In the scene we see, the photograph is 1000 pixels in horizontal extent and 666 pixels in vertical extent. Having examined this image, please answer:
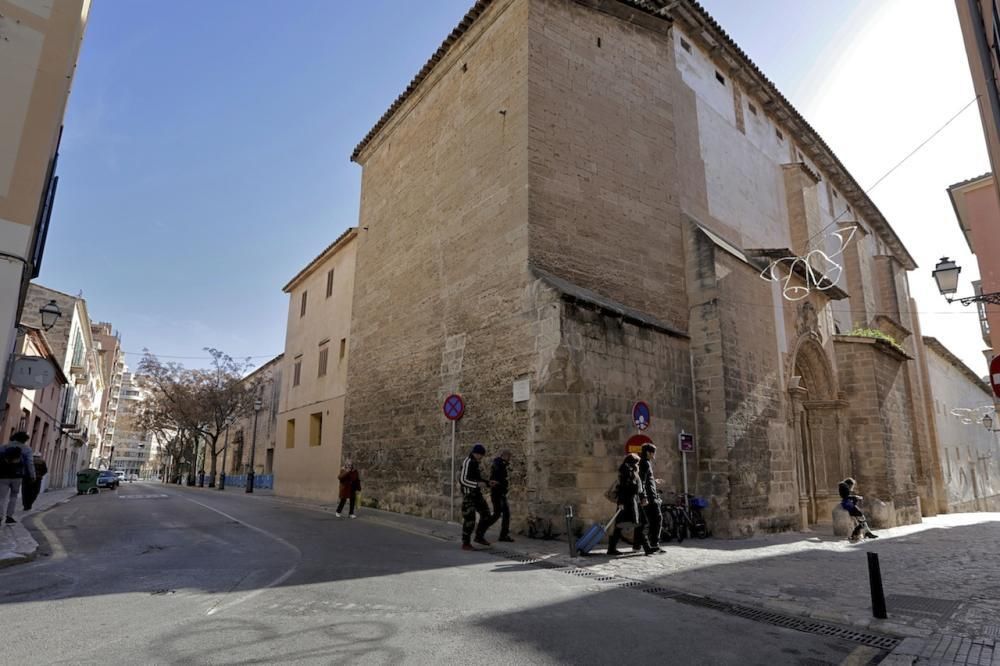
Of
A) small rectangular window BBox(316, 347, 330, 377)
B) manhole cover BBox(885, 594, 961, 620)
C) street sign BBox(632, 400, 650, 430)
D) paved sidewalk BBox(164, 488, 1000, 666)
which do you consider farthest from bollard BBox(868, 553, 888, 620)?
small rectangular window BBox(316, 347, 330, 377)

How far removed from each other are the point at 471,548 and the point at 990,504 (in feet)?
116

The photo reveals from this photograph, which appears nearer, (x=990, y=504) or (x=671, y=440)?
(x=671, y=440)

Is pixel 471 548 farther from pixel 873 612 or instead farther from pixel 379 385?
pixel 379 385

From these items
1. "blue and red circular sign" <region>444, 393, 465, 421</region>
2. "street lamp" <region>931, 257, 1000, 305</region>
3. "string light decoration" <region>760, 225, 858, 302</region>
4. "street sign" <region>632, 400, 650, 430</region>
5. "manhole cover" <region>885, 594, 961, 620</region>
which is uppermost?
"string light decoration" <region>760, 225, 858, 302</region>

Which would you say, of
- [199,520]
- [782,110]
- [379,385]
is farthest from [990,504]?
[199,520]

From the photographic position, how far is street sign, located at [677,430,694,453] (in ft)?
35.9

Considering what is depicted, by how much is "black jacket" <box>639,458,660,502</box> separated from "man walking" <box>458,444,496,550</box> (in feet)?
7.53

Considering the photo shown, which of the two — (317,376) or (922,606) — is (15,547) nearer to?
(922,606)

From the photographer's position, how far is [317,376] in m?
20.8

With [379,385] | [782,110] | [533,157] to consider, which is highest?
[782,110]

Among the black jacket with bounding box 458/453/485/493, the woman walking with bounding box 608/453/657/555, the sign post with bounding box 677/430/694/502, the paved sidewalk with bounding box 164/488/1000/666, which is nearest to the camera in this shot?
the paved sidewalk with bounding box 164/488/1000/666

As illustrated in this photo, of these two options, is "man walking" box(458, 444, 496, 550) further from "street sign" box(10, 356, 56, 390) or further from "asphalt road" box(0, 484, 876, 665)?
"street sign" box(10, 356, 56, 390)

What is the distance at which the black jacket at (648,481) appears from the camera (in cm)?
842

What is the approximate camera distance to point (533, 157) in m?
11.4
